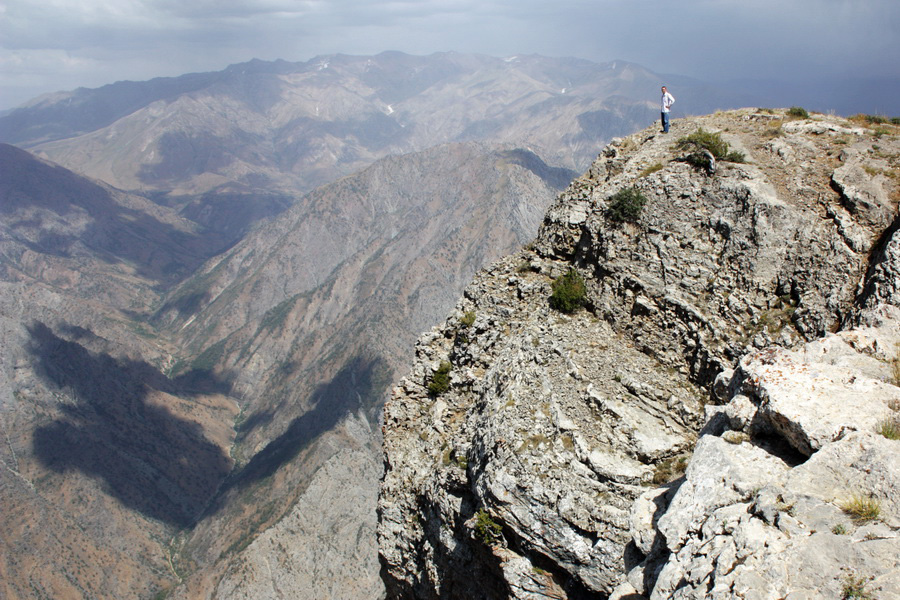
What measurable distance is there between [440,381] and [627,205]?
1245 centimetres

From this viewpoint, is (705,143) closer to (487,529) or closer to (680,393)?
(680,393)

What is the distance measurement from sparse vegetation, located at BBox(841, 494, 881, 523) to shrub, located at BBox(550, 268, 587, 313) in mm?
14039

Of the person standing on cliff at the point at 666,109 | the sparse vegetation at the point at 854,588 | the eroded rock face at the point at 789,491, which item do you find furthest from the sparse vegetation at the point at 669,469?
the person standing on cliff at the point at 666,109

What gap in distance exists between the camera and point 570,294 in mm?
22406

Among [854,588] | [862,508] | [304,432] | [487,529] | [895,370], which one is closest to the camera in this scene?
[854,588]

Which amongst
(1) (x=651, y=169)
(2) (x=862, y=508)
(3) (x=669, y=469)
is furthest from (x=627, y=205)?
(2) (x=862, y=508)

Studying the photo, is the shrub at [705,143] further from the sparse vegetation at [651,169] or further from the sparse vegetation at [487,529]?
the sparse vegetation at [487,529]

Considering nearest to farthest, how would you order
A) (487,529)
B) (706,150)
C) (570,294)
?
(487,529)
(706,150)
(570,294)

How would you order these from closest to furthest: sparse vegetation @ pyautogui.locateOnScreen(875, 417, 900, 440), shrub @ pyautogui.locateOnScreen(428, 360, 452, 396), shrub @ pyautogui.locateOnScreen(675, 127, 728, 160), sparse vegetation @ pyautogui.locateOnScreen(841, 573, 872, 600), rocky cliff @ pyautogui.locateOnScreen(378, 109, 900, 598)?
sparse vegetation @ pyautogui.locateOnScreen(841, 573, 872, 600) → rocky cliff @ pyautogui.locateOnScreen(378, 109, 900, 598) → sparse vegetation @ pyautogui.locateOnScreen(875, 417, 900, 440) → shrub @ pyautogui.locateOnScreen(675, 127, 728, 160) → shrub @ pyautogui.locateOnScreen(428, 360, 452, 396)

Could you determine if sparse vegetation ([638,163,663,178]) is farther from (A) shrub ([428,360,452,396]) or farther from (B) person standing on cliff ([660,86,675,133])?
(A) shrub ([428,360,452,396])

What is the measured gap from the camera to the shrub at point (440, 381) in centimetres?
2580

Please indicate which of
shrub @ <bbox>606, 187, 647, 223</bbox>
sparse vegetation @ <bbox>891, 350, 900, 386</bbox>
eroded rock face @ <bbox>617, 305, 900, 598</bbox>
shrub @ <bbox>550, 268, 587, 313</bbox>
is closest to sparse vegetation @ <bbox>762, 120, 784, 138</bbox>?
shrub @ <bbox>606, 187, 647, 223</bbox>

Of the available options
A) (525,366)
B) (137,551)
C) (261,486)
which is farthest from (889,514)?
(137,551)

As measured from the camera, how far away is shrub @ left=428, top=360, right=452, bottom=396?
25797mm
